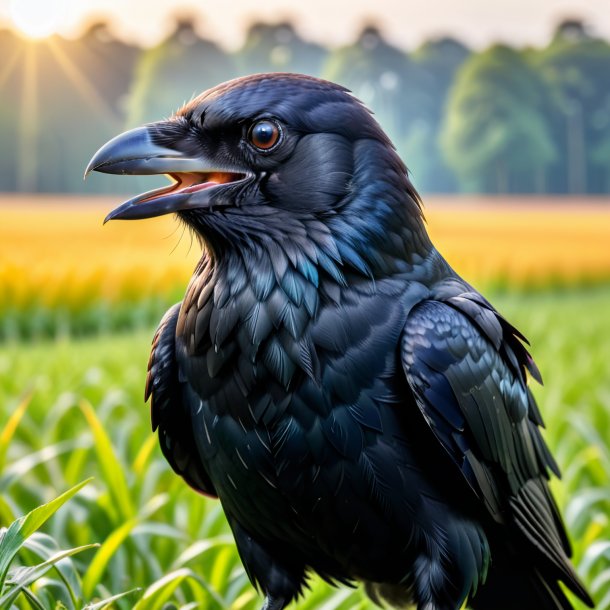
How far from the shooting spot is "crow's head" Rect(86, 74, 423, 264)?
1888mm

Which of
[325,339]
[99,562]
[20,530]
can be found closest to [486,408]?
[325,339]

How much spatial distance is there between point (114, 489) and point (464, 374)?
4.99 feet

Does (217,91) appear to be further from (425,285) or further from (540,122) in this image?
(540,122)

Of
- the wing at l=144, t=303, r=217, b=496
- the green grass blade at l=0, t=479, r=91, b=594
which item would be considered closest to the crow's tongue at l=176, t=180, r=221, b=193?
the wing at l=144, t=303, r=217, b=496

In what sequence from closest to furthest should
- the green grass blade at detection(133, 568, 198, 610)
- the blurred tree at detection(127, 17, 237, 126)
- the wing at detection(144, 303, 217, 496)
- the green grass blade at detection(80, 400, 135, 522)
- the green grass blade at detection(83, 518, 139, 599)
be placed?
the wing at detection(144, 303, 217, 496), the green grass blade at detection(133, 568, 198, 610), the green grass blade at detection(83, 518, 139, 599), the green grass blade at detection(80, 400, 135, 522), the blurred tree at detection(127, 17, 237, 126)

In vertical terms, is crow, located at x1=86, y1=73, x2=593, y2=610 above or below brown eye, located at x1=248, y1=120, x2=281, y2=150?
below

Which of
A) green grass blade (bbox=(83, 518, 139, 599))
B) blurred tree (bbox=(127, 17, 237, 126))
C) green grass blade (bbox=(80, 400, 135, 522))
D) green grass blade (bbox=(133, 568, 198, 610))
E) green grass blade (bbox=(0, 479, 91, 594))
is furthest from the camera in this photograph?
blurred tree (bbox=(127, 17, 237, 126))

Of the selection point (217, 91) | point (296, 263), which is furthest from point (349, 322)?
point (217, 91)

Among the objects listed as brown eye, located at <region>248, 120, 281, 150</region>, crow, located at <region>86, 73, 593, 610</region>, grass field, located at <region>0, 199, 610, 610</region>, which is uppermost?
→ brown eye, located at <region>248, 120, 281, 150</region>

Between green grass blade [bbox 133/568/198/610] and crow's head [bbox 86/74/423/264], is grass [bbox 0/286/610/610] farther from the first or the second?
crow's head [bbox 86/74/423/264]

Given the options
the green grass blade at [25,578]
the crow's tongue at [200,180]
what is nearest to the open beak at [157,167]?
the crow's tongue at [200,180]

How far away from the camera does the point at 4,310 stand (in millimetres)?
7188

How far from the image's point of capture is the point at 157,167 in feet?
6.16

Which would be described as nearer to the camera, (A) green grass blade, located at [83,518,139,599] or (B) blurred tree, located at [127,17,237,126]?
(A) green grass blade, located at [83,518,139,599]
